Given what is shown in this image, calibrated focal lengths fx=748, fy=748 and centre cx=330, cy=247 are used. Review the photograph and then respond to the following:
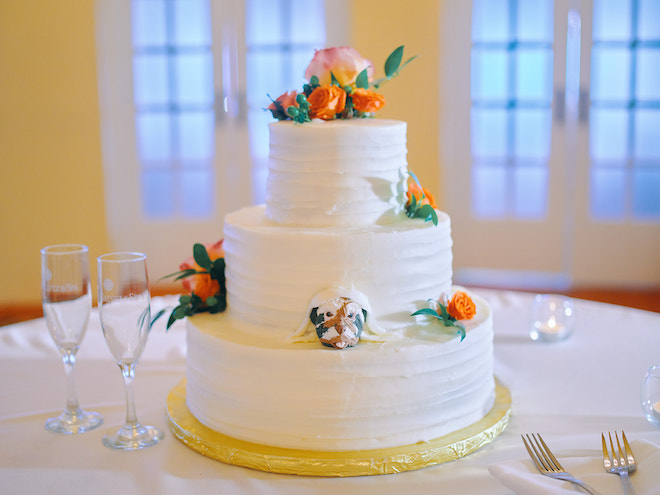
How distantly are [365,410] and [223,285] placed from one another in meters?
0.55

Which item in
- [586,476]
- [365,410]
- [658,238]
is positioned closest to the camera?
[586,476]

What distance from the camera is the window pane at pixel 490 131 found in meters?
5.22

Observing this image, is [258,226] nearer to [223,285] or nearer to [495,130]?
[223,285]

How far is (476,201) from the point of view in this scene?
5293 millimetres

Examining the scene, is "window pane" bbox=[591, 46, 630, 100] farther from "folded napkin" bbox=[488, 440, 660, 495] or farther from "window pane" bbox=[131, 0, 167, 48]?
"folded napkin" bbox=[488, 440, 660, 495]

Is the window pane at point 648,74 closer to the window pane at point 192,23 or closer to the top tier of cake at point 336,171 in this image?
the window pane at point 192,23

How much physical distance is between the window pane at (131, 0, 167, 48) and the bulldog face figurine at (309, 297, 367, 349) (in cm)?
411

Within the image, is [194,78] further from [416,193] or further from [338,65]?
[416,193]

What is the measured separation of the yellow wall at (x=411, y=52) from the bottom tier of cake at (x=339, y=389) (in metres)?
3.37

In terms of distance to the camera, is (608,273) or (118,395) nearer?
(118,395)

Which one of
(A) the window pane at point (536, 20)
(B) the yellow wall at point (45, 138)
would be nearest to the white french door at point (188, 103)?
(B) the yellow wall at point (45, 138)

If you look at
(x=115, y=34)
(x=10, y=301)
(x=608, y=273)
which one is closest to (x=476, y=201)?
(x=608, y=273)

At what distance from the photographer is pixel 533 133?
5.17m

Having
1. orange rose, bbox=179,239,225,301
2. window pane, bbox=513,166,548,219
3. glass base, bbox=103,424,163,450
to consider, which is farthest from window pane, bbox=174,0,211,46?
glass base, bbox=103,424,163,450
